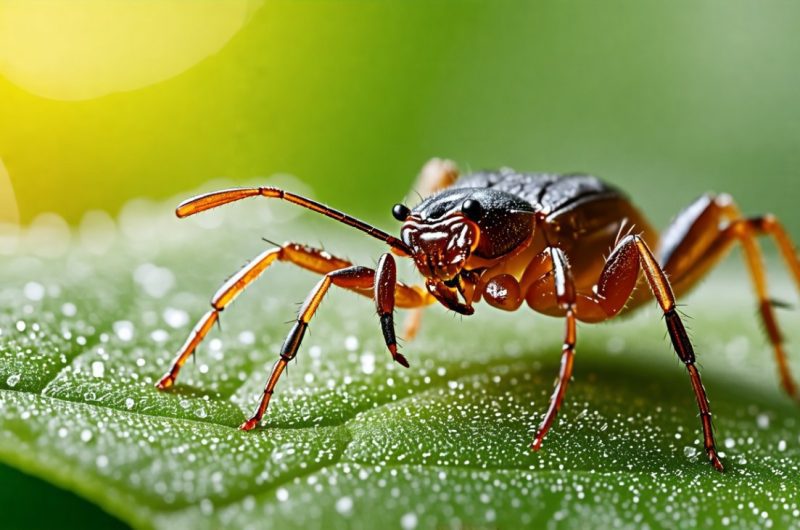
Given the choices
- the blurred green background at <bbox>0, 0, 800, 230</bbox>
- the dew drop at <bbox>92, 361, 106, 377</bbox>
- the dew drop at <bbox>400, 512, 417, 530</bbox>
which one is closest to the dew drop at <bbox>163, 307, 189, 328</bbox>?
the dew drop at <bbox>92, 361, 106, 377</bbox>

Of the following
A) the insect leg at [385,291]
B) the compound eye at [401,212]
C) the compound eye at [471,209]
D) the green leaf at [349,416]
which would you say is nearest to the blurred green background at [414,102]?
the green leaf at [349,416]

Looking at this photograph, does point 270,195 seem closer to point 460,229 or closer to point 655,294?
point 460,229

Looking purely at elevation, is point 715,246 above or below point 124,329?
above

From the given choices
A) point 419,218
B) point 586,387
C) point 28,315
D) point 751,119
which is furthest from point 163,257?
point 751,119

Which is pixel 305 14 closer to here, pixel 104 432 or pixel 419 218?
pixel 419 218

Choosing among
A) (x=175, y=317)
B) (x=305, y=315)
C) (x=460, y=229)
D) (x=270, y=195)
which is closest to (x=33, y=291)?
(x=175, y=317)

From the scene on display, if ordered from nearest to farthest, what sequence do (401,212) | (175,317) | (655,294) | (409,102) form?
(655,294) < (401,212) < (175,317) < (409,102)

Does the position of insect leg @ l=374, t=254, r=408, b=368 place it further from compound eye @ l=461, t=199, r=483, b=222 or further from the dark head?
compound eye @ l=461, t=199, r=483, b=222

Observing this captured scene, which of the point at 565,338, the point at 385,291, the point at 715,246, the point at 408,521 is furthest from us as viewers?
the point at 715,246
